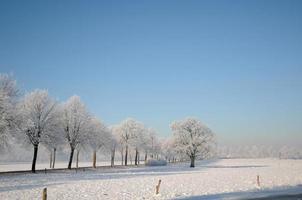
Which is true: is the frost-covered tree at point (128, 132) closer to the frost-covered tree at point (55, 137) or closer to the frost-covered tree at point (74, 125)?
the frost-covered tree at point (74, 125)

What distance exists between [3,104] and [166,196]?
27.0 metres

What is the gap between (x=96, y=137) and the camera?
77.9 meters

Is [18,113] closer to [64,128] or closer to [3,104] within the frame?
[3,104]

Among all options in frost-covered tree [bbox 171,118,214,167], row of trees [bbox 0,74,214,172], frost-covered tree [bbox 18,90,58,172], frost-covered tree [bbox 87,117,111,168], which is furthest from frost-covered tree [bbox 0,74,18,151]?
frost-covered tree [bbox 171,118,214,167]

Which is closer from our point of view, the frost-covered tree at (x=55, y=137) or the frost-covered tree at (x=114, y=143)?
the frost-covered tree at (x=55, y=137)

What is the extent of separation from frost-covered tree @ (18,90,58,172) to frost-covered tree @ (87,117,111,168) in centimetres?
1362

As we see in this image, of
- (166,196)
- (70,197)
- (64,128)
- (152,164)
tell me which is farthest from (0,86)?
(152,164)

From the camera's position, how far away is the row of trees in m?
43.9

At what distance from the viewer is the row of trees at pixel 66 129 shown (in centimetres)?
4388

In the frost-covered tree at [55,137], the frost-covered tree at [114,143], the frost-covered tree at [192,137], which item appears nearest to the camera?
the frost-covered tree at [55,137]

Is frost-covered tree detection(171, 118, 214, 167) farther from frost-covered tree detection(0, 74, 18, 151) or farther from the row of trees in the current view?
frost-covered tree detection(0, 74, 18, 151)

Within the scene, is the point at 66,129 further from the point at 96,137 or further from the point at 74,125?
the point at 96,137

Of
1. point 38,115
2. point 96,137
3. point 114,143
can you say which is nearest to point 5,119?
point 38,115

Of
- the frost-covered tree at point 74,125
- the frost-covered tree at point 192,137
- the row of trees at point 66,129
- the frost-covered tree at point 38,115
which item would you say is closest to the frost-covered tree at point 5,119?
the row of trees at point 66,129
